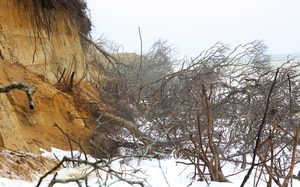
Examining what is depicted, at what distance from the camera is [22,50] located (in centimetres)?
534

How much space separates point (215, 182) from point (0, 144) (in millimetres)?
2426

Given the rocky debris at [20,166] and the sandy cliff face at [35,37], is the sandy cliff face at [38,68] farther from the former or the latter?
the rocky debris at [20,166]

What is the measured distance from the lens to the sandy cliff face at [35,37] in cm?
512

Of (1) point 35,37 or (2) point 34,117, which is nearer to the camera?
(2) point 34,117

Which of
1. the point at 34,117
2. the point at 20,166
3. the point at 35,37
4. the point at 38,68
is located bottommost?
the point at 20,166

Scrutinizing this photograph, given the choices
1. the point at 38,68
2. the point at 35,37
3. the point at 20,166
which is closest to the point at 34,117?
the point at 20,166

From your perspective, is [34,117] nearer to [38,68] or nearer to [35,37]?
[38,68]

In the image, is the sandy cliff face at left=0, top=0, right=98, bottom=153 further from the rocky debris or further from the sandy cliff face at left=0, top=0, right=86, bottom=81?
the rocky debris

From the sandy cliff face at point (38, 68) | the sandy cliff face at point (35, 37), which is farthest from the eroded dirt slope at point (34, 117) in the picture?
the sandy cliff face at point (35, 37)

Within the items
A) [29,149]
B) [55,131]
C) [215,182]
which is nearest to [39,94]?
[55,131]

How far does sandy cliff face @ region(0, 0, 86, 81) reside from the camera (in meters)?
5.12

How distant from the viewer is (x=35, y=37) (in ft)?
18.5

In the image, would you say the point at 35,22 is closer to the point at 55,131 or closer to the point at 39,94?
the point at 39,94

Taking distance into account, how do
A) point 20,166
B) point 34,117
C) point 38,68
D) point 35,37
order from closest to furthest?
1. point 20,166
2. point 34,117
3. point 35,37
4. point 38,68
